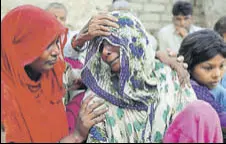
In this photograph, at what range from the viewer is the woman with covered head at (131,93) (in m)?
2.99

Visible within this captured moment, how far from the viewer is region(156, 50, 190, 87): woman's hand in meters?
3.16

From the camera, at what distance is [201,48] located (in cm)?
344

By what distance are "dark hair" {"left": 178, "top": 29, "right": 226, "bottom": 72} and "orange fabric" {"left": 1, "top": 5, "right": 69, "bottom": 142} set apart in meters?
0.90

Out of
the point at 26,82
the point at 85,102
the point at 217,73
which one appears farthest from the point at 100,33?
the point at 217,73

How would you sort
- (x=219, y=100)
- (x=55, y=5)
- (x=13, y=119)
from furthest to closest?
(x=55, y=5), (x=219, y=100), (x=13, y=119)

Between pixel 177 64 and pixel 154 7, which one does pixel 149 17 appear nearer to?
pixel 154 7

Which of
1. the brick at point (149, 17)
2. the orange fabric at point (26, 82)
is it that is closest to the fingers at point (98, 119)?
the orange fabric at point (26, 82)

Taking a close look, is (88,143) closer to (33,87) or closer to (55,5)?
(33,87)

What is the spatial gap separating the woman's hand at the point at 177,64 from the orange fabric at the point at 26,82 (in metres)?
0.61

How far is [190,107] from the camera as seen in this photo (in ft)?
8.88

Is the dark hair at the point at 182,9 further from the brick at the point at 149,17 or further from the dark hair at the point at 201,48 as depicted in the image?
the dark hair at the point at 201,48

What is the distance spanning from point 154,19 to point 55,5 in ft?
12.2

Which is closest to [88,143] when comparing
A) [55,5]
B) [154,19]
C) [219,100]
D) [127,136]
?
[127,136]

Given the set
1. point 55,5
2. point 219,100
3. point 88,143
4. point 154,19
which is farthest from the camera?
point 154,19
